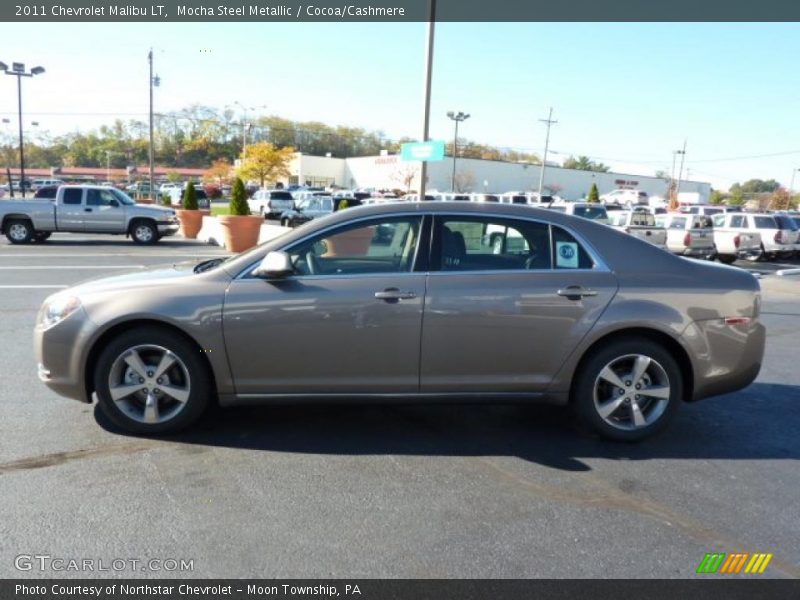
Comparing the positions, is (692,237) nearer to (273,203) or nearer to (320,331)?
(320,331)

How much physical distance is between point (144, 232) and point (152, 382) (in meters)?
17.2

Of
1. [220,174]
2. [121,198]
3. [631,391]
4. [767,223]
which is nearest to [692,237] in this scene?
[767,223]

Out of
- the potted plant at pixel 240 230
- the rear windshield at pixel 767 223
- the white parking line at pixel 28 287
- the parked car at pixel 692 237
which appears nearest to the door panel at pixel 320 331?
the white parking line at pixel 28 287

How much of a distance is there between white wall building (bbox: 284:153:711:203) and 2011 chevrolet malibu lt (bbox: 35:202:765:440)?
70.4 meters

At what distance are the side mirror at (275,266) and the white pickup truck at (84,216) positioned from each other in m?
17.3

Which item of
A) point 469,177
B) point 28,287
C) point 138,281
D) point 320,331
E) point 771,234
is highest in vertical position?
point 469,177

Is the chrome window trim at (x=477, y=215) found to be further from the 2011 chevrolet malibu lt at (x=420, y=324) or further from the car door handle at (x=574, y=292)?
the car door handle at (x=574, y=292)

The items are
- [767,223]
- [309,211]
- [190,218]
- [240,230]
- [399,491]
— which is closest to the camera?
[399,491]

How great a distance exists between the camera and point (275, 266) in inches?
156

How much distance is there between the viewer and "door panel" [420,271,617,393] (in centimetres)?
407

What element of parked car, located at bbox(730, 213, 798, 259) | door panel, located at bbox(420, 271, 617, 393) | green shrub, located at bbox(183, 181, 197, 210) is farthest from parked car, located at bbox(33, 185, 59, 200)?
parked car, located at bbox(730, 213, 798, 259)

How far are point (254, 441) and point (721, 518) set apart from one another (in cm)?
291

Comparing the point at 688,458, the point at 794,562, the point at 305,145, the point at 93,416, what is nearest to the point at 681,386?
the point at 688,458

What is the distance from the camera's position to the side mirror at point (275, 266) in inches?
156
